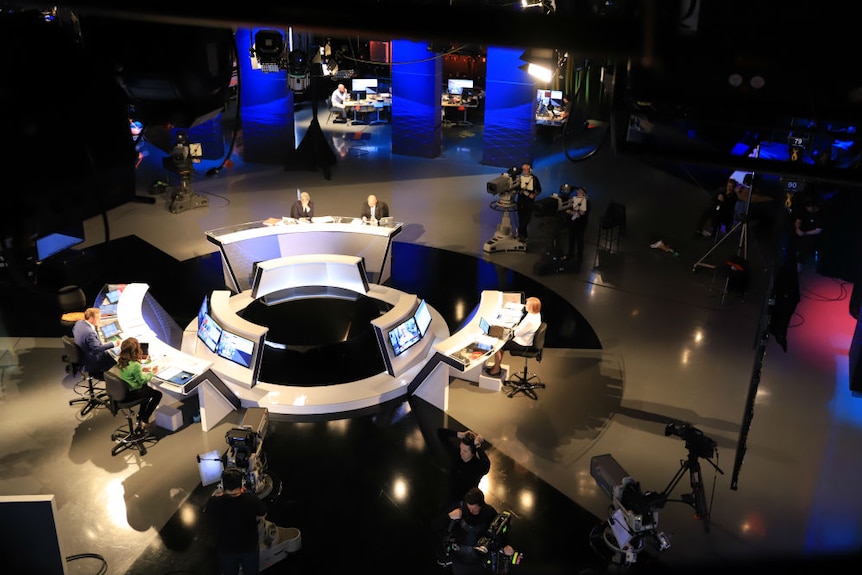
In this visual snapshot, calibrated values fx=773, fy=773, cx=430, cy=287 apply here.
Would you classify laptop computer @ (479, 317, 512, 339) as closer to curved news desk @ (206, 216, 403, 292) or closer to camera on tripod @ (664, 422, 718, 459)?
camera on tripod @ (664, 422, 718, 459)

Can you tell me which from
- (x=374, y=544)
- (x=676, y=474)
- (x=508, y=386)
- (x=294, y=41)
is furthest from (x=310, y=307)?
(x=294, y=41)

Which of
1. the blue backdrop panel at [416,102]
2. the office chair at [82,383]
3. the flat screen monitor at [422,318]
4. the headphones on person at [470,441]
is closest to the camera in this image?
the headphones on person at [470,441]

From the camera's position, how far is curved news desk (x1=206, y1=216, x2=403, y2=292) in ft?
35.3

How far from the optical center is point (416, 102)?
58.4ft

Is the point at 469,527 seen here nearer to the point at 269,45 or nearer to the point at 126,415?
the point at 126,415

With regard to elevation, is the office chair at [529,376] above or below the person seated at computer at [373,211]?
below

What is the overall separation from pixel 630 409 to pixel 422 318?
2566mm

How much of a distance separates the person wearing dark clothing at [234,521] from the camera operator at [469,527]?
147cm

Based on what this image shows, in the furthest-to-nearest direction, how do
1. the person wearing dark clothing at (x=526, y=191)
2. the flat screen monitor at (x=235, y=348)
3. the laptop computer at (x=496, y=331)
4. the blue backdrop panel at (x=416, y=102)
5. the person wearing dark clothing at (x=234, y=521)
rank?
the blue backdrop panel at (x=416, y=102), the person wearing dark clothing at (x=526, y=191), the laptop computer at (x=496, y=331), the flat screen monitor at (x=235, y=348), the person wearing dark clothing at (x=234, y=521)

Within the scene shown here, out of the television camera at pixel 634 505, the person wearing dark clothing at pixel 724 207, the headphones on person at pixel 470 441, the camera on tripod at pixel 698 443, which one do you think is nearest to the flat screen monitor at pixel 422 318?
the headphones on person at pixel 470 441

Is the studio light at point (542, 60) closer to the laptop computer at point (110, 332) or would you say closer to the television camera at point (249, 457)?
the television camera at point (249, 457)

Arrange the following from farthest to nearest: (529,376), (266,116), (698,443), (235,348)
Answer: (266,116) < (529,376) < (235,348) < (698,443)

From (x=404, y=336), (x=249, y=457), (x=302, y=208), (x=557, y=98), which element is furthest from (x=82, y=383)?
(x=557, y=98)

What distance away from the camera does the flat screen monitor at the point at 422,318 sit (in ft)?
29.5
